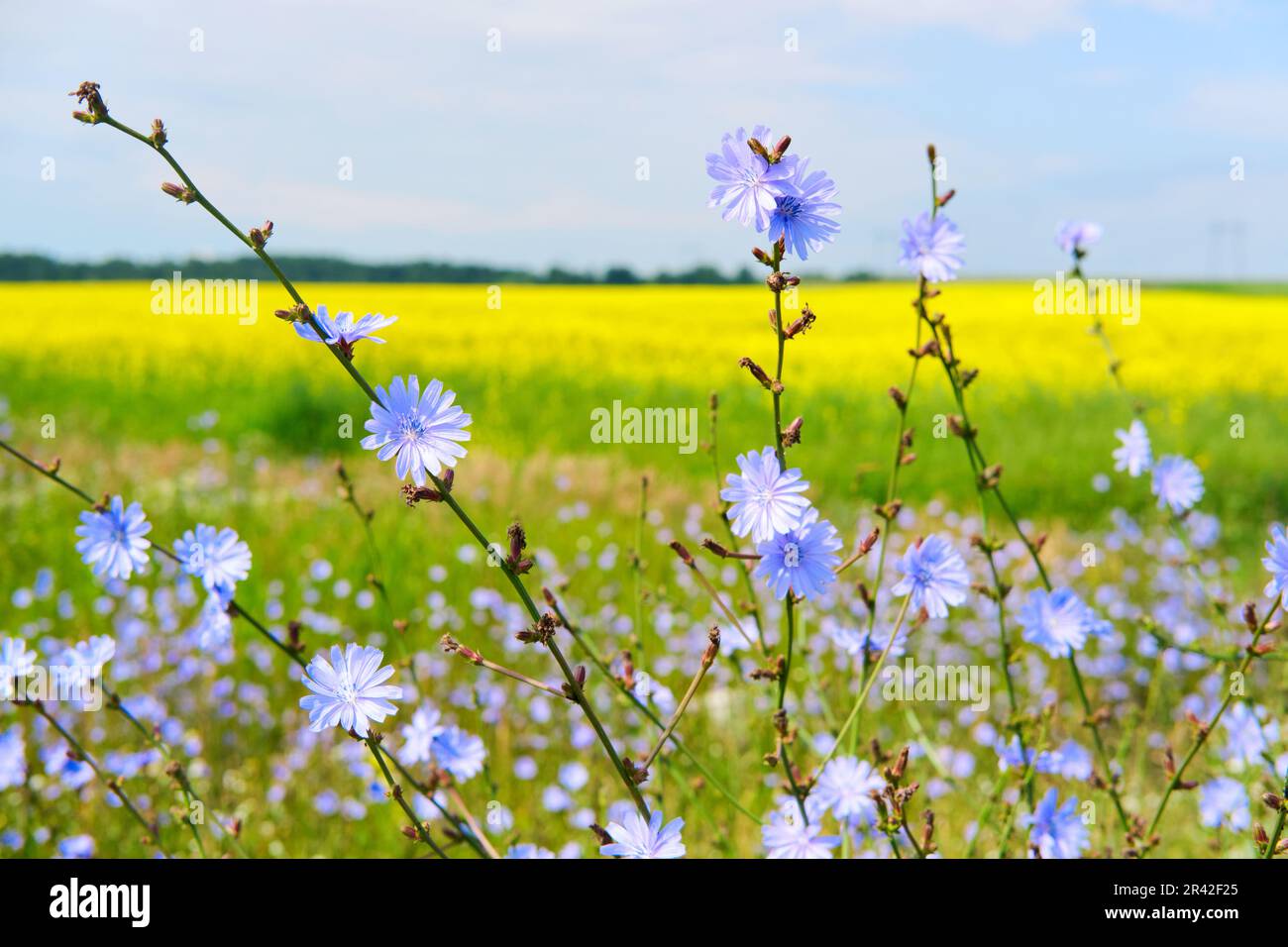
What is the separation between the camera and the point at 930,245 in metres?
1.51

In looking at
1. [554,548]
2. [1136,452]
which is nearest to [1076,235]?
[1136,452]

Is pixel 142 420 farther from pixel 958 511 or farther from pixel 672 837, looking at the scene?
pixel 672 837

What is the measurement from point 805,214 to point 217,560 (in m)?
1.00

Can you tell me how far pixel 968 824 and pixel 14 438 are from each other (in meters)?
8.52

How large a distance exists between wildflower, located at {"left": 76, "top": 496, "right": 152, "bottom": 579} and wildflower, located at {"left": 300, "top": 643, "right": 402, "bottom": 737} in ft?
1.79

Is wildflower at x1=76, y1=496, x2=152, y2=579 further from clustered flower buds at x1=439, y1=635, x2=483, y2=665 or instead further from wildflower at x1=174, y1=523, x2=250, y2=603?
clustered flower buds at x1=439, y1=635, x2=483, y2=665

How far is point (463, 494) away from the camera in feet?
20.4

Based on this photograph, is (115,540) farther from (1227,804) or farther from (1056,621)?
(1227,804)

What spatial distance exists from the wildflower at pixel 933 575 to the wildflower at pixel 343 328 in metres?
0.76

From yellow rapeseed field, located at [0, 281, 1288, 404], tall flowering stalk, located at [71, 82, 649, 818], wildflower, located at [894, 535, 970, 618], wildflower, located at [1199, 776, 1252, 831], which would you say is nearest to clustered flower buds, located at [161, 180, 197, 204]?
tall flowering stalk, located at [71, 82, 649, 818]

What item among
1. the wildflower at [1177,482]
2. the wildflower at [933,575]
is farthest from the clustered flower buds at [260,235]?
the wildflower at [1177,482]

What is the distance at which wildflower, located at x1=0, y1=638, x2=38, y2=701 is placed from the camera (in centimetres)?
136

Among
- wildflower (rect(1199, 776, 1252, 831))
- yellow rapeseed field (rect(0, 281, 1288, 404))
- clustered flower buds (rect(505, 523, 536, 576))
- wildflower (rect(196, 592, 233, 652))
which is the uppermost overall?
yellow rapeseed field (rect(0, 281, 1288, 404))

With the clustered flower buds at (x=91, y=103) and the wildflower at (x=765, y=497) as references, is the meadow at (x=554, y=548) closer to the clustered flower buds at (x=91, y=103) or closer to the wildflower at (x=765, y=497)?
the wildflower at (x=765, y=497)
